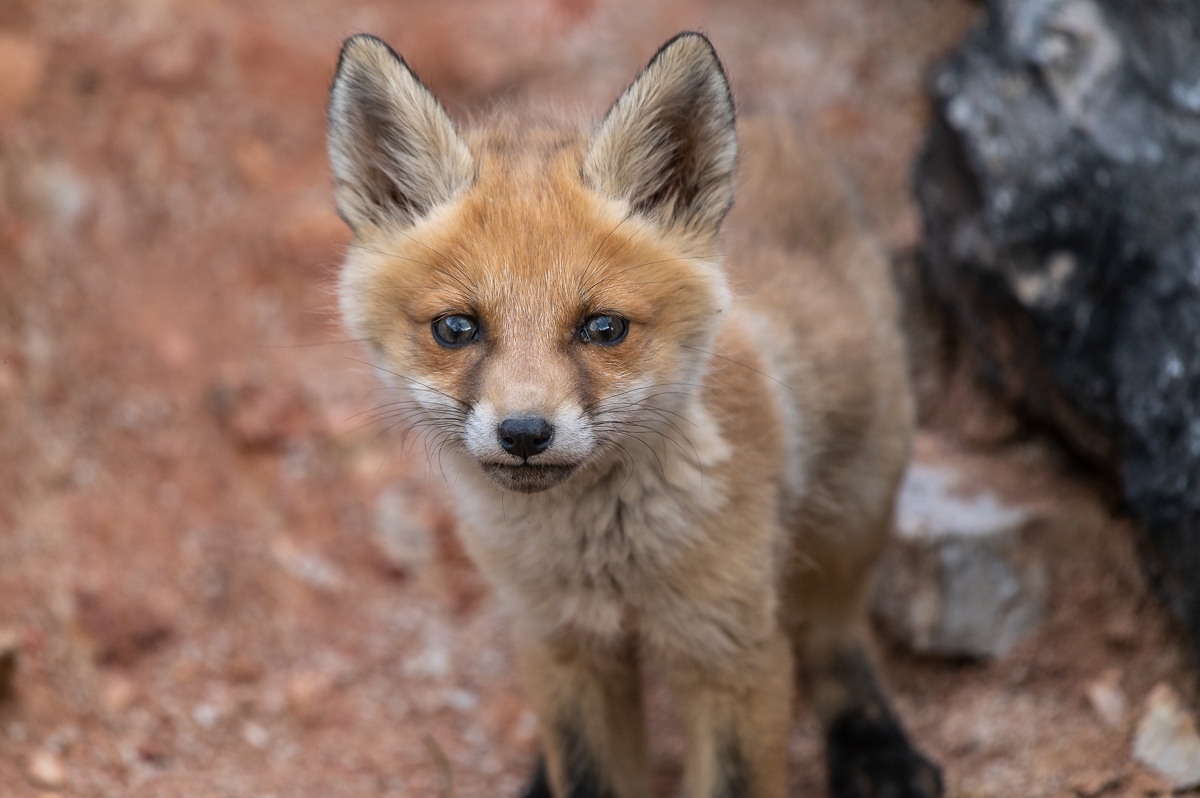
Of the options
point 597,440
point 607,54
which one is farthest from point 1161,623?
point 607,54

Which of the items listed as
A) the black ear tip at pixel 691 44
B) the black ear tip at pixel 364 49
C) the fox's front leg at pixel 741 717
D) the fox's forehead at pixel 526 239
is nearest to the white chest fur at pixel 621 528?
the fox's front leg at pixel 741 717

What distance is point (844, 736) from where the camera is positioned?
155 inches

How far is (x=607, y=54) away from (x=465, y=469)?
9.94 feet

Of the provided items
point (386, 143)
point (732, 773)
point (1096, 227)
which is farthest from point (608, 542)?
point (1096, 227)

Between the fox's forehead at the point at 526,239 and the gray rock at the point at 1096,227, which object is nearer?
the fox's forehead at the point at 526,239

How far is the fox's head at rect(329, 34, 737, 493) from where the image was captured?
8.84 feet

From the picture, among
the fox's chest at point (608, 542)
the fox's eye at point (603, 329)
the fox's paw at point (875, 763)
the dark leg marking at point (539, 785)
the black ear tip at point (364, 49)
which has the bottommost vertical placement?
the dark leg marking at point (539, 785)

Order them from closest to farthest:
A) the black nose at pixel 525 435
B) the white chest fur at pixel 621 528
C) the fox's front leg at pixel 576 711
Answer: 1. the black nose at pixel 525 435
2. the white chest fur at pixel 621 528
3. the fox's front leg at pixel 576 711

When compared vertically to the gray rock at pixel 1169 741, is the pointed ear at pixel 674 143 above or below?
above

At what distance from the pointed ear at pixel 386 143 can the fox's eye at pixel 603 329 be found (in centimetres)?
54

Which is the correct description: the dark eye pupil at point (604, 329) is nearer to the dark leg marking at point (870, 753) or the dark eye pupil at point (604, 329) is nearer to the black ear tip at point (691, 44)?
the black ear tip at point (691, 44)

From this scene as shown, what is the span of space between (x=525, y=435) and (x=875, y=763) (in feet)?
6.35

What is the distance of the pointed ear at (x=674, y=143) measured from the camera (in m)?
2.86

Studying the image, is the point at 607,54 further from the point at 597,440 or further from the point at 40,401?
the point at 597,440
